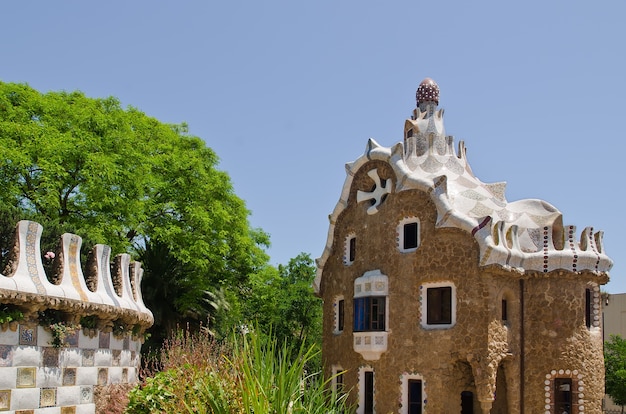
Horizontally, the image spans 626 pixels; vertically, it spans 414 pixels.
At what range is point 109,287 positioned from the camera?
13.8 m

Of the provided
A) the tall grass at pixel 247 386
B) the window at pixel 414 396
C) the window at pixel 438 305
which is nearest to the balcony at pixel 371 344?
the window at pixel 414 396

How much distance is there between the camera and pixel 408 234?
73.7 ft

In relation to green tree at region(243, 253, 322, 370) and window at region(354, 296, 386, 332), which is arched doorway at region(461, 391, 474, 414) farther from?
green tree at region(243, 253, 322, 370)

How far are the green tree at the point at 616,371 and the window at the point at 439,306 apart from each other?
1282 cm

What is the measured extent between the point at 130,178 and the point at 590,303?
47.2 ft

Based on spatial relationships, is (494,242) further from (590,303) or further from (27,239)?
(27,239)

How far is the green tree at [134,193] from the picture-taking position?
21.1m

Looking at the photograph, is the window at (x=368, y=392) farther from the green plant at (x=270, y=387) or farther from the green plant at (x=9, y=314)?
the green plant at (x=270, y=387)

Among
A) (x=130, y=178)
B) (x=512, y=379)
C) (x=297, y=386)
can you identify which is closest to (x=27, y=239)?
(x=297, y=386)

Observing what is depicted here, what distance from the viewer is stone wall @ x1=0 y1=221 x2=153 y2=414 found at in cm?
1085

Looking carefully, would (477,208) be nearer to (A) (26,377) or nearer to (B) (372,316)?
(B) (372,316)

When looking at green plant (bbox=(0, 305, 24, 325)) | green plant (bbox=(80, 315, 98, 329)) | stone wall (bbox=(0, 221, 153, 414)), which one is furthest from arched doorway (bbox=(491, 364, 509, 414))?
green plant (bbox=(0, 305, 24, 325))

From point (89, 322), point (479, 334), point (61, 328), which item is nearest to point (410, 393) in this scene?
point (479, 334)

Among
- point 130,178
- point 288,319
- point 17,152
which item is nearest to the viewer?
point 17,152
